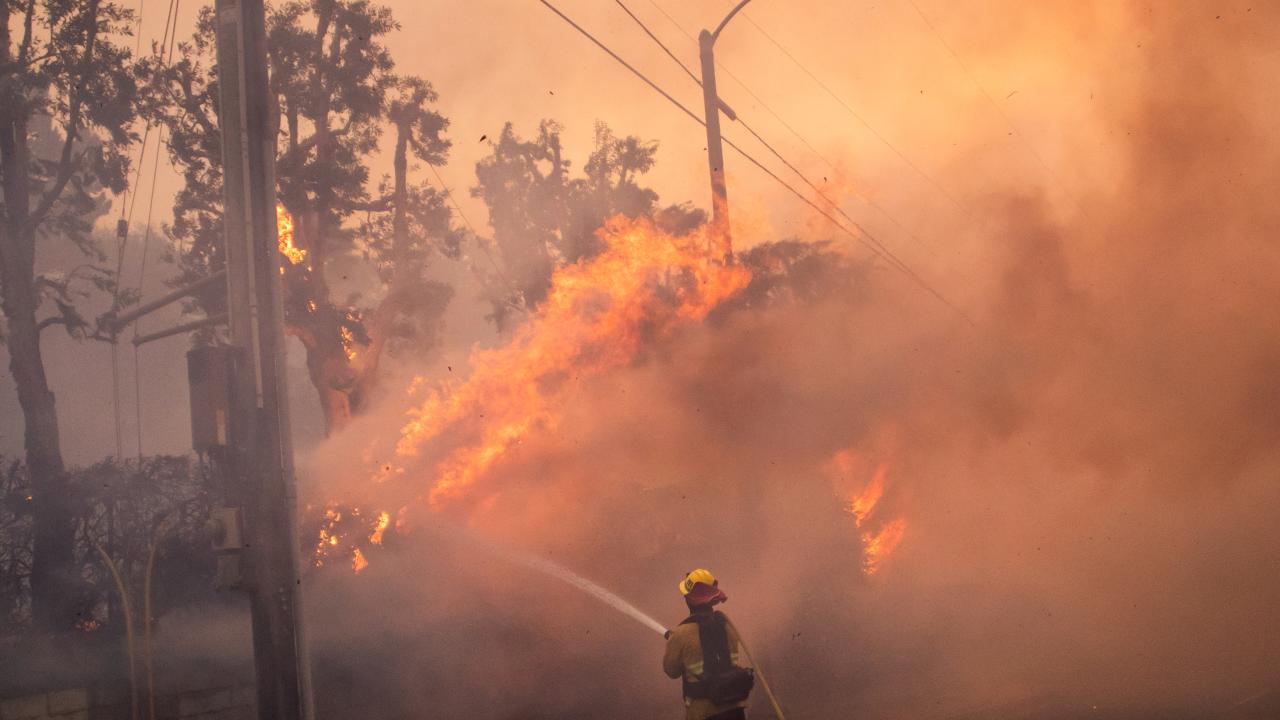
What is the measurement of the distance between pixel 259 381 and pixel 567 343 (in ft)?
29.0

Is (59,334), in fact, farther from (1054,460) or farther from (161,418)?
(1054,460)

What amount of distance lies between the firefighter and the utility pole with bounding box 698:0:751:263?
9112mm

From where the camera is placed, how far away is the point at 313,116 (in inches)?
995

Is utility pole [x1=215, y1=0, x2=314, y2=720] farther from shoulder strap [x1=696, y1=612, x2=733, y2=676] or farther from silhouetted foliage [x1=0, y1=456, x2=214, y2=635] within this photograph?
silhouetted foliage [x1=0, y1=456, x2=214, y2=635]

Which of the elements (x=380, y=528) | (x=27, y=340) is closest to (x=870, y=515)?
(x=380, y=528)

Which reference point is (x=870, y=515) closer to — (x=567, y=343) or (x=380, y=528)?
(x=567, y=343)

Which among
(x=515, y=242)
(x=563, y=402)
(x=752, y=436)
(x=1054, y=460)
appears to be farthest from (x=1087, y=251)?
(x=515, y=242)

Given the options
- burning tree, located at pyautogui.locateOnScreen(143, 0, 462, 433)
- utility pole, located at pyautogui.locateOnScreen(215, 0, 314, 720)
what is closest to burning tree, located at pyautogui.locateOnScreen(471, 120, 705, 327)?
burning tree, located at pyautogui.locateOnScreen(143, 0, 462, 433)

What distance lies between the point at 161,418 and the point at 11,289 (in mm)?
37059

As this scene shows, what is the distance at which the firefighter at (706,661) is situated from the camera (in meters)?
8.27

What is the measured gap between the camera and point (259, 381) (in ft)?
31.0

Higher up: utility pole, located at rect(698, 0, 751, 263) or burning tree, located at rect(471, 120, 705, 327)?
burning tree, located at rect(471, 120, 705, 327)

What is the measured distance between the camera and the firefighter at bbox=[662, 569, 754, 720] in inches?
326

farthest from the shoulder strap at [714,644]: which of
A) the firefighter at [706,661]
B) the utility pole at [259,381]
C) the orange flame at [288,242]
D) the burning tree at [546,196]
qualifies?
the burning tree at [546,196]
